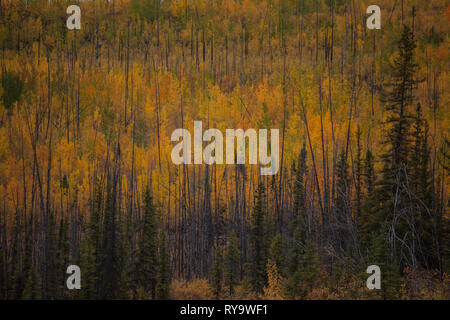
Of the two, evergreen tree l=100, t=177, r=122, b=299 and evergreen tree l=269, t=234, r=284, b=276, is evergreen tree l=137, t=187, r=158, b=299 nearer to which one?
→ evergreen tree l=100, t=177, r=122, b=299

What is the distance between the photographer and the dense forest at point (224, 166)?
49.4ft

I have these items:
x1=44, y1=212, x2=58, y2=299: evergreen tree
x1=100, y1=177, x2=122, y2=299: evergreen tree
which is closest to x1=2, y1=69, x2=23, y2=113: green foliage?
x1=44, y1=212, x2=58, y2=299: evergreen tree

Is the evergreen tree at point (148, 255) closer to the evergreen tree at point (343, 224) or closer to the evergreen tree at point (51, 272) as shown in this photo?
the evergreen tree at point (51, 272)

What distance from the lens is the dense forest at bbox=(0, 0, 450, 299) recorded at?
1506 centimetres

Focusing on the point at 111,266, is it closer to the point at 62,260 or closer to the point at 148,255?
the point at 148,255

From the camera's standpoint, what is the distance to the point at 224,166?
36156 mm

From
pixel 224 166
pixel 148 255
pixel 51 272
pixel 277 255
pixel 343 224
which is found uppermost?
pixel 224 166

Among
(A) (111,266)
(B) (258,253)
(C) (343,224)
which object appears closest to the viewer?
(A) (111,266)

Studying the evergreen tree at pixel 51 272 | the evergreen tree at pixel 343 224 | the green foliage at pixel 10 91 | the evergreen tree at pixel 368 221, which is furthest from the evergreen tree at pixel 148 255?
the green foliage at pixel 10 91

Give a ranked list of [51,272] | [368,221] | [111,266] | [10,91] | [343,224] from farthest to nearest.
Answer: [10,91], [368,221], [51,272], [343,224], [111,266]

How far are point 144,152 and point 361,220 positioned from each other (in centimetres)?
2583

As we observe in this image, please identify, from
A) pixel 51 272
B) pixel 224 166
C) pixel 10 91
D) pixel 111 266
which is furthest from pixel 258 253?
pixel 10 91

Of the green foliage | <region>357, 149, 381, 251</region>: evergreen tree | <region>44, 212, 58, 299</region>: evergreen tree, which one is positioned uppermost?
the green foliage
